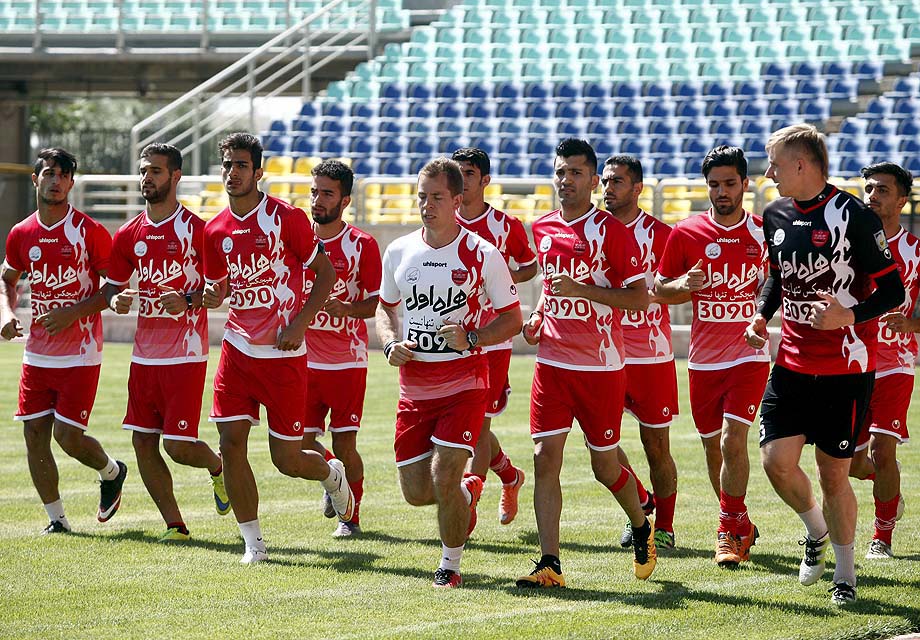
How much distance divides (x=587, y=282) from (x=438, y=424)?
117 centimetres

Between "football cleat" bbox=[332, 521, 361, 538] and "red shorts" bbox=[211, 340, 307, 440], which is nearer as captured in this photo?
"red shorts" bbox=[211, 340, 307, 440]

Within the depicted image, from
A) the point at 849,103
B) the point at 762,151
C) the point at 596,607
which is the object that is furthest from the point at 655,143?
the point at 596,607

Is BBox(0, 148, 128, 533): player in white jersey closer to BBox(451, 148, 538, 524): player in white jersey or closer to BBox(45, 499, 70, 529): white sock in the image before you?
BBox(45, 499, 70, 529): white sock

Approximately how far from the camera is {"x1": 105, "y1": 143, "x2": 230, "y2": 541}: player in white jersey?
28.1 feet

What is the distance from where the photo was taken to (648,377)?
342 inches

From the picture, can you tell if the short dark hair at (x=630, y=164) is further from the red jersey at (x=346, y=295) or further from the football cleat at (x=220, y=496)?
the football cleat at (x=220, y=496)

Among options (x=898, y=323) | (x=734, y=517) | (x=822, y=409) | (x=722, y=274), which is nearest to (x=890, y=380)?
(x=898, y=323)

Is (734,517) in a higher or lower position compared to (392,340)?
lower

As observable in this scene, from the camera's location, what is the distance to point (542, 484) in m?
7.29

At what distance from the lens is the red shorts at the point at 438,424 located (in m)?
→ 7.17

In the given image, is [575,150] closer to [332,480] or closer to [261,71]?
[332,480]

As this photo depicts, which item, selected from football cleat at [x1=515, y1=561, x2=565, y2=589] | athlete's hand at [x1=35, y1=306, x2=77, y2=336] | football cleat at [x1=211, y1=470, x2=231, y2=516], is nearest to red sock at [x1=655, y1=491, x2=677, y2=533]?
football cleat at [x1=515, y1=561, x2=565, y2=589]

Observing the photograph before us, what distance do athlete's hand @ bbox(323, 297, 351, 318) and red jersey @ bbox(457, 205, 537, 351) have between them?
915 mm

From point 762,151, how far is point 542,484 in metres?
19.4
